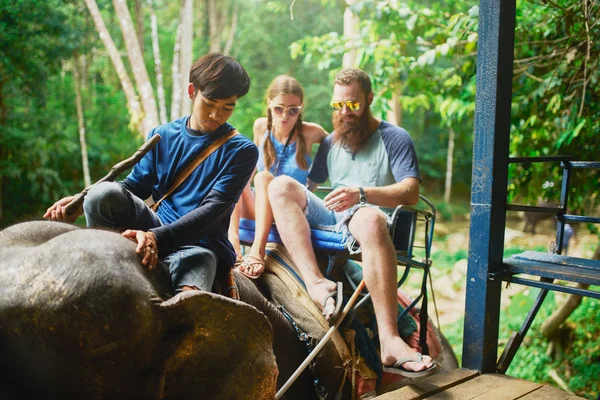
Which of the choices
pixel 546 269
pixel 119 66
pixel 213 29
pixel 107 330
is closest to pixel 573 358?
pixel 546 269

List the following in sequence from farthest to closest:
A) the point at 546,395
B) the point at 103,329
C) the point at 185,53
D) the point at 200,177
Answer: the point at 185,53 < the point at 546,395 < the point at 200,177 < the point at 103,329

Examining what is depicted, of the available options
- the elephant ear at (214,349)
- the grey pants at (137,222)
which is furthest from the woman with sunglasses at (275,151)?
the elephant ear at (214,349)

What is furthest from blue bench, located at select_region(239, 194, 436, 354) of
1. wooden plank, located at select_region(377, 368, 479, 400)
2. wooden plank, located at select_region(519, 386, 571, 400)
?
wooden plank, located at select_region(519, 386, 571, 400)

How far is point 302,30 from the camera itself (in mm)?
16250

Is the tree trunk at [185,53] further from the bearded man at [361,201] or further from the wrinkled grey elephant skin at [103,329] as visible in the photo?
the wrinkled grey elephant skin at [103,329]

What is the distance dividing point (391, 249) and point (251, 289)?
70 cm

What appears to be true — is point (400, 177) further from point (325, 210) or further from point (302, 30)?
point (302, 30)

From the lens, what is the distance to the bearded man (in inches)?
103

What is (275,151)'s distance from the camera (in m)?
3.13

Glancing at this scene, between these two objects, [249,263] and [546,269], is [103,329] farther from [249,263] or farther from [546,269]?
[546,269]

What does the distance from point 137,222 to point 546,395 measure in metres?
1.83

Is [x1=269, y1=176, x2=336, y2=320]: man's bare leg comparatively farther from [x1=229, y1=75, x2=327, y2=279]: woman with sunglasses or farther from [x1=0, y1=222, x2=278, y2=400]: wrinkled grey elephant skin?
[x1=0, y1=222, x2=278, y2=400]: wrinkled grey elephant skin

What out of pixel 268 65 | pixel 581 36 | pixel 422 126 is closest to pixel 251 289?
pixel 581 36

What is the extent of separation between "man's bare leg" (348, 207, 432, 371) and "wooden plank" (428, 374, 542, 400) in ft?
1.04
